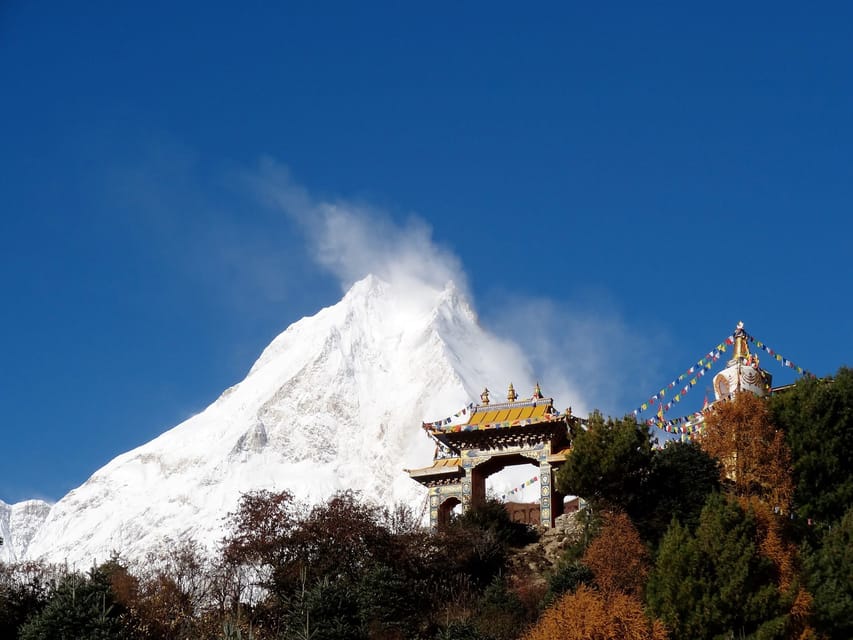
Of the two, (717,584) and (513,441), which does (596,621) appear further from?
(513,441)

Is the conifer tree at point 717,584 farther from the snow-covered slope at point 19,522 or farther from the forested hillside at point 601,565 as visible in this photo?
the snow-covered slope at point 19,522

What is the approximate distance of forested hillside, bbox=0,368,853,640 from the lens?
1196 inches

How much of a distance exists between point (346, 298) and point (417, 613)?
326 ft

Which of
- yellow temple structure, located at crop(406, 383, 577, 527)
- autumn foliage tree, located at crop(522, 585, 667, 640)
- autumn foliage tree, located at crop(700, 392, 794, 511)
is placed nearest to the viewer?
autumn foliage tree, located at crop(522, 585, 667, 640)

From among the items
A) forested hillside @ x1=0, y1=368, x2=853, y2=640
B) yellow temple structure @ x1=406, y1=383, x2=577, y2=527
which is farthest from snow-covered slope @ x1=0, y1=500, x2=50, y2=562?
forested hillside @ x1=0, y1=368, x2=853, y2=640

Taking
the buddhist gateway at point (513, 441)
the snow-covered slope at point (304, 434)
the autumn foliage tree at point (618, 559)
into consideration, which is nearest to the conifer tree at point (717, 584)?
the autumn foliage tree at point (618, 559)

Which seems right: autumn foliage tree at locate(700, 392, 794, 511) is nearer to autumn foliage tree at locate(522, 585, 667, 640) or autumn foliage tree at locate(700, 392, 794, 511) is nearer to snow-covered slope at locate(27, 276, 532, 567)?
autumn foliage tree at locate(522, 585, 667, 640)

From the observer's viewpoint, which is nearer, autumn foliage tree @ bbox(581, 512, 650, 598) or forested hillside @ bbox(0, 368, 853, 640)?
forested hillside @ bbox(0, 368, 853, 640)

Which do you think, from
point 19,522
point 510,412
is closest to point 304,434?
point 19,522

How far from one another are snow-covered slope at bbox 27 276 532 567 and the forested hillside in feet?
190

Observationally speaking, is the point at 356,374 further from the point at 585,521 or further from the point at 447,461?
the point at 585,521

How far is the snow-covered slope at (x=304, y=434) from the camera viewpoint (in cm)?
10294

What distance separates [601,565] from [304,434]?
258 feet

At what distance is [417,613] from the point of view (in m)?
34.0
